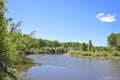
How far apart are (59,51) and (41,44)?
3529 centimetres

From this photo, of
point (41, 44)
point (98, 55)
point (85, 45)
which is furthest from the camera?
point (41, 44)

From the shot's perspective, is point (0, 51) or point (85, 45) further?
point (85, 45)

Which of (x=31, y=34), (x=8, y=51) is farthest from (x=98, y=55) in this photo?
(x=8, y=51)

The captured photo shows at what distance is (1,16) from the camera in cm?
2178

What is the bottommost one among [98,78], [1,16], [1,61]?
[98,78]

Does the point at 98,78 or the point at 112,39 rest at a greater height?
the point at 112,39

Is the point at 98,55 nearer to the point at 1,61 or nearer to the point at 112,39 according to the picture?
the point at 112,39

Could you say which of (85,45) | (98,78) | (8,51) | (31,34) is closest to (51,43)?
(85,45)

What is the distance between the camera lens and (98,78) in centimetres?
3962

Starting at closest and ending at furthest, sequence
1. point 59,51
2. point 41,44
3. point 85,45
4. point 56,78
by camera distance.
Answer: point 56,78, point 85,45, point 59,51, point 41,44

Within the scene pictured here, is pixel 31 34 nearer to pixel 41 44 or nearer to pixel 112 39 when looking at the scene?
pixel 112 39

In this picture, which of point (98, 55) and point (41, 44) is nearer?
point (98, 55)

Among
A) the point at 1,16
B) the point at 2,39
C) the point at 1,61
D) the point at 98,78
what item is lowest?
the point at 98,78

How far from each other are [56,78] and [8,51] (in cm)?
1475
